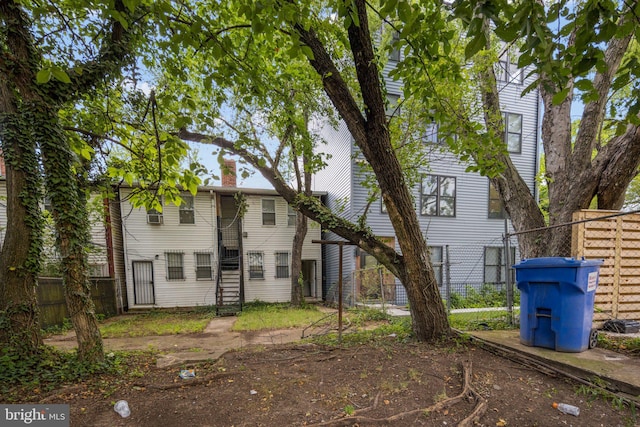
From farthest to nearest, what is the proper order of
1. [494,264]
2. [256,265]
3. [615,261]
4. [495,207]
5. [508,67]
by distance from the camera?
[256,265]
[495,207]
[494,264]
[508,67]
[615,261]

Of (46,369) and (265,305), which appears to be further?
(265,305)

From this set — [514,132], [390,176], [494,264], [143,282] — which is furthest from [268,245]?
[514,132]

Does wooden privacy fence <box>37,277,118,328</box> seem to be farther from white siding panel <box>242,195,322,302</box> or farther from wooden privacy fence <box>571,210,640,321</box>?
wooden privacy fence <box>571,210,640,321</box>

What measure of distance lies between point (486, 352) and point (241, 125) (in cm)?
704

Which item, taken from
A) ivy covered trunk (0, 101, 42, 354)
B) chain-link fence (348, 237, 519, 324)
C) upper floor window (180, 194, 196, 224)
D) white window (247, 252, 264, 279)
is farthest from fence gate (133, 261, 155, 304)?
ivy covered trunk (0, 101, 42, 354)

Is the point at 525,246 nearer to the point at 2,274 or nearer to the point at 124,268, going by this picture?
the point at 2,274

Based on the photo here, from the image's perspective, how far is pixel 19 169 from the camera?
3.09 m

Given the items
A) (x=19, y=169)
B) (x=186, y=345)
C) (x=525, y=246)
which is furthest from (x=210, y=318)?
(x=525, y=246)

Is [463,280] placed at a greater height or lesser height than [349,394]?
lesser

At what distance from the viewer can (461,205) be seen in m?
10.8

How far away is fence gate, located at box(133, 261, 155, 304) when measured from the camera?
1072cm

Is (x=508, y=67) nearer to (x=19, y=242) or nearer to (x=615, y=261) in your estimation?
(x=615, y=261)

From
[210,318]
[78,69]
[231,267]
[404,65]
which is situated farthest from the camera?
[231,267]

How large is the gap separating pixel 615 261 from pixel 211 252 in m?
12.0
